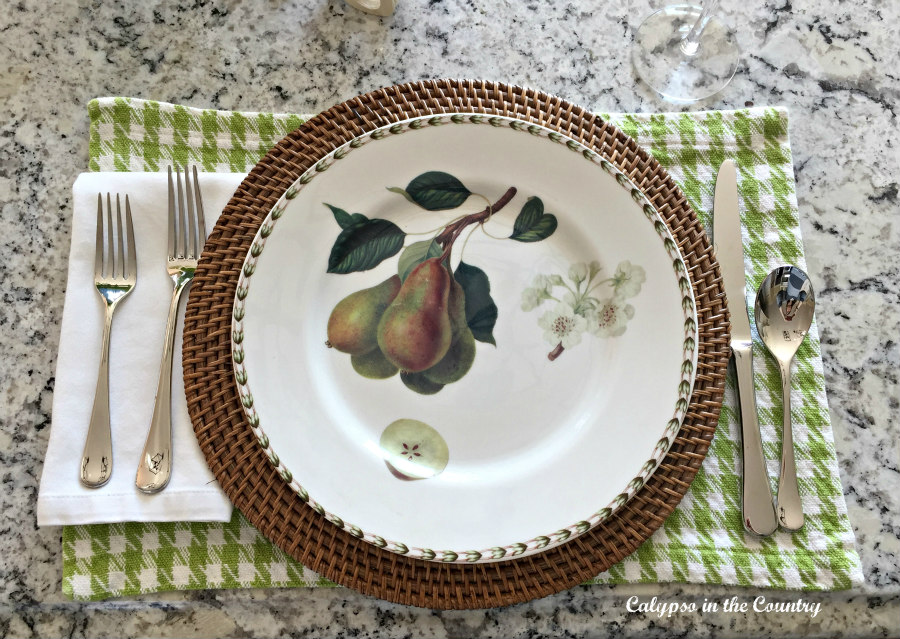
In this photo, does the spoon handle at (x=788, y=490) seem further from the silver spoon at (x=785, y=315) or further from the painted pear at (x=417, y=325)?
the painted pear at (x=417, y=325)

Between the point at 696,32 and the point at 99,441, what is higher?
the point at 696,32

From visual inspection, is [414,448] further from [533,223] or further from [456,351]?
[533,223]

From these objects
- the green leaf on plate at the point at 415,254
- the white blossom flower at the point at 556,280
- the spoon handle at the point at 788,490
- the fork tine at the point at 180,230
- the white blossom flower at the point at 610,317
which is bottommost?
the spoon handle at the point at 788,490

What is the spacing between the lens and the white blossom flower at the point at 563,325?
661mm

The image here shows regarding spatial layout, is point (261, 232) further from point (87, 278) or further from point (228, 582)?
point (228, 582)

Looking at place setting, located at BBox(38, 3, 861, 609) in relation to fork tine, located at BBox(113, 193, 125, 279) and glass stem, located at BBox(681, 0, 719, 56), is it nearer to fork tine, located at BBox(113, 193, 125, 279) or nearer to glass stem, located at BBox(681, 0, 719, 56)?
fork tine, located at BBox(113, 193, 125, 279)

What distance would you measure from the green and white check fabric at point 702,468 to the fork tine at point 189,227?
6 centimetres

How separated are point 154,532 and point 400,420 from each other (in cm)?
28

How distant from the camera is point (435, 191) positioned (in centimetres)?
68

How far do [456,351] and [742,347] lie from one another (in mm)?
316

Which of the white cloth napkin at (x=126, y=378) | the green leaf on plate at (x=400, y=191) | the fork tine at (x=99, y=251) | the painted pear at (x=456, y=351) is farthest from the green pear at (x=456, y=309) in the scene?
the fork tine at (x=99, y=251)

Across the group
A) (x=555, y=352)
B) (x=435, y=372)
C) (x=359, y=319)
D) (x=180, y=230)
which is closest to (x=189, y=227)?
(x=180, y=230)

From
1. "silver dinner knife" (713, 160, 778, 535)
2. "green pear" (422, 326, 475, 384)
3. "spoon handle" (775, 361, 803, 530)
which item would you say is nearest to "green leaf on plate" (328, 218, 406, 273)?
"green pear" (422, 326, 475, 384)

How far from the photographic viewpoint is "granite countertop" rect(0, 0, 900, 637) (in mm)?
647
